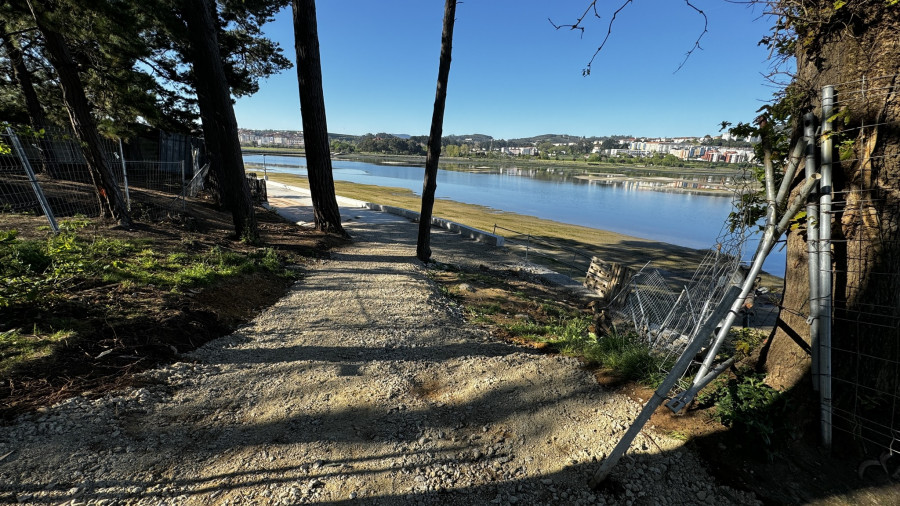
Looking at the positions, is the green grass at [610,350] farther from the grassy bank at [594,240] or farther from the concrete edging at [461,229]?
the concrete edging at [461,229]

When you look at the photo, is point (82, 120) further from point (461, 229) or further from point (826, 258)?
point (461, 229)

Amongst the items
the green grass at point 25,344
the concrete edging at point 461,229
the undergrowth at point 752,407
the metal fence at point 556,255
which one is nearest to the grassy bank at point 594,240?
the metal fence at point 556,255

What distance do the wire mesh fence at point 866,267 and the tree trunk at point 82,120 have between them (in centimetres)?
1002

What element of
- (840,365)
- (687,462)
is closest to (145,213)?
(687,462)

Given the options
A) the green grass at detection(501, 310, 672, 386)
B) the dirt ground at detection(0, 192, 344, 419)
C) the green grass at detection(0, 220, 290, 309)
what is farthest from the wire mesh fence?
the green grass at detection(0, 220, 290, 309)

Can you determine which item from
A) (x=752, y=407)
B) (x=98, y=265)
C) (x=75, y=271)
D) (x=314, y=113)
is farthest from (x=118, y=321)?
(x=314, y=113)

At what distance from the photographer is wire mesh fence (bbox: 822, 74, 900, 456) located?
222 centimetres

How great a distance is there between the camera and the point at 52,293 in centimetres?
398

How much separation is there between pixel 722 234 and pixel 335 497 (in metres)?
3.59

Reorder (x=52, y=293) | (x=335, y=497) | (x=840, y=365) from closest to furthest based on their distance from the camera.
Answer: (x=335, y=497), (x=840, y=365), (x=52, y=293)

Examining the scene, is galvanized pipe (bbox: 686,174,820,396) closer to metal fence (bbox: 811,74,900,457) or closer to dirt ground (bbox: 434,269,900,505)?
metal fence (bbox: 811,74,900,457)

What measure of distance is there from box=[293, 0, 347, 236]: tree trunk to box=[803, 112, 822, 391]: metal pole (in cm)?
1004

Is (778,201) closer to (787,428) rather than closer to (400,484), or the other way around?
(787,428)

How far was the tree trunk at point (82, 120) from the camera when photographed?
660 centimetres
